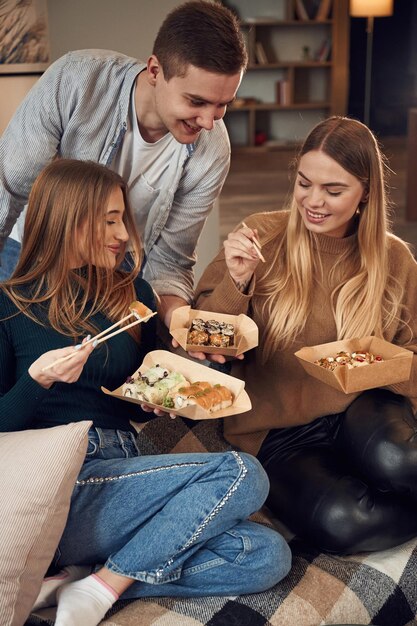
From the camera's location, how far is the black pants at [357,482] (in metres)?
1.98

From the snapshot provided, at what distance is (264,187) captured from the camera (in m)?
7.50

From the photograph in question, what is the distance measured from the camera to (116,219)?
1992 mm

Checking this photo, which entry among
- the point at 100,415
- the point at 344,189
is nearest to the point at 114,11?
the point at 344,189

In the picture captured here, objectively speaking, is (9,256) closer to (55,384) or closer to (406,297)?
(55,384)

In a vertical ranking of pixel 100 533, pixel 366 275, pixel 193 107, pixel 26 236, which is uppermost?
pixel 193 107

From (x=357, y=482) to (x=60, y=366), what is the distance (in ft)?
2.56

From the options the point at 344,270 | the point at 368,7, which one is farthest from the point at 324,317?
the point at 368,7

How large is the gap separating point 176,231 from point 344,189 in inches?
22.6

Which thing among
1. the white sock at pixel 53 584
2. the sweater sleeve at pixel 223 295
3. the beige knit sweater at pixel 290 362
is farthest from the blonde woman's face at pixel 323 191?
the white sock at pixel 53 584

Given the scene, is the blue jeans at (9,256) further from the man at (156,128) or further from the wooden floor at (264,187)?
the wooden floor at (264,187)

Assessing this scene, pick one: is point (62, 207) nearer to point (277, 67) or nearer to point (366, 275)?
point (366, 275)

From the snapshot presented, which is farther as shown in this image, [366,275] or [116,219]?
[366,275]

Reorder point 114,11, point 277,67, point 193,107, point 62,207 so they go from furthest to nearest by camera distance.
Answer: point 277,67 → point 114,11 → point 193,107 → point 62,207

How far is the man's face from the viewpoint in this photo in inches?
81.7
